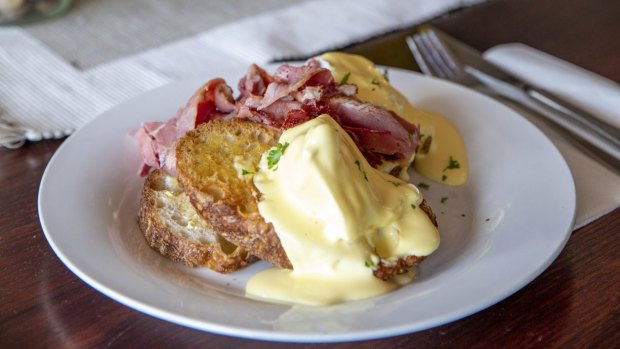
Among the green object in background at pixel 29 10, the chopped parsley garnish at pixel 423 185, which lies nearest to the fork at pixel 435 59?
the chopped parsley garnish at pixel 423 185

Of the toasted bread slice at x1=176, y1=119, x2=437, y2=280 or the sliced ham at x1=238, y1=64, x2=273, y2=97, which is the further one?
the sliced ham at x1=238, y1=64, x2=273, y2=97

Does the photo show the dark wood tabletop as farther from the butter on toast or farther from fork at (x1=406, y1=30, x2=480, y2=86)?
fork at (x1=406, y1=30, x2=480, y2=86)

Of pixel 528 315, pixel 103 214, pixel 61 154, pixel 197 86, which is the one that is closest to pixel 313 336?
pixel 528 315

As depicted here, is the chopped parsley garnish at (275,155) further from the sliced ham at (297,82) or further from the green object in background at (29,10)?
the green object in background at (29,10)

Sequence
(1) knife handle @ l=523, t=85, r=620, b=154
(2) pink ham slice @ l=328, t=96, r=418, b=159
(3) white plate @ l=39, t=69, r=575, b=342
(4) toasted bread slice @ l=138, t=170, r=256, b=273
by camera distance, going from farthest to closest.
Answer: (1) knife handle @ l=523, t=85, r=620, b=154 < (2) pink ham slice @ l=328, t=96, r=418, b=159 < (4) toasted bread slice @ l=138, t=170, r=256, b=273 < (3) white plate @ l=39, t=69, r=575, b=342

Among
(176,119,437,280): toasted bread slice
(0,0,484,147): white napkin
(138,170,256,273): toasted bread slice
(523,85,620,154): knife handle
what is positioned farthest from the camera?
(0,0,484,147): white napkin

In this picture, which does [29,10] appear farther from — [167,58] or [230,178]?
[230,178]

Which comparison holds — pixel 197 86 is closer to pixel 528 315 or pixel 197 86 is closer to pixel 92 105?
pixel 92 105

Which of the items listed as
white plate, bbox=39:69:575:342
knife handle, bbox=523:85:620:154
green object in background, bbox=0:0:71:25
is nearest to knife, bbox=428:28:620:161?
knife handle, bbox=523:85:620:154

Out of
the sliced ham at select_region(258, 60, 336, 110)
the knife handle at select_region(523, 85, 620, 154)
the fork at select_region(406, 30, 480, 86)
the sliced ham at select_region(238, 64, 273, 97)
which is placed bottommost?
the fork at select_region(406, 30, 480, 86)
